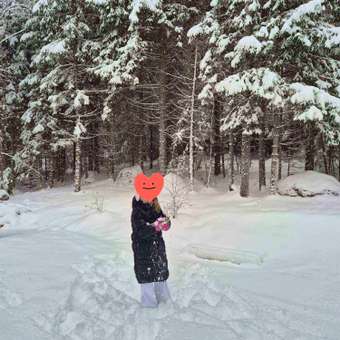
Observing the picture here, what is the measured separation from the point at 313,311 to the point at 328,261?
2492mm

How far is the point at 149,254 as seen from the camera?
17.5 feet

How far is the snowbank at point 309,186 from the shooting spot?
42.9 ft

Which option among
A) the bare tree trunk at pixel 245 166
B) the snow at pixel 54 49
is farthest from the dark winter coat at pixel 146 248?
the snow at pixel 54 49

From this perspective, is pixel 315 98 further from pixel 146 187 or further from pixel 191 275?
pixel 146 187

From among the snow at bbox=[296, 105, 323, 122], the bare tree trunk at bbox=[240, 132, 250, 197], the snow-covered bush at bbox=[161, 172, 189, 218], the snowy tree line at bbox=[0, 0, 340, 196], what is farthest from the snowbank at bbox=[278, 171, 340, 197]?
the snow-covered bush at bbox=[161, 172, 189, 218]

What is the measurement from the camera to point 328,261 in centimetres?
747

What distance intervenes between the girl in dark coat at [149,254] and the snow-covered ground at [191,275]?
244 mm

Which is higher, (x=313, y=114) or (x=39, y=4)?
(x=39, y=4)

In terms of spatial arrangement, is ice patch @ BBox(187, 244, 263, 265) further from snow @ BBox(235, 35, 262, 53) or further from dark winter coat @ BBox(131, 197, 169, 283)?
snow @ BBox(235, 35, 262, 53)

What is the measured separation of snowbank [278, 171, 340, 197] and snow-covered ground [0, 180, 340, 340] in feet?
1.38

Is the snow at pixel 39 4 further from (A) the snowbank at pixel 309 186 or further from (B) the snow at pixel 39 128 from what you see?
(A) the snowbank at pixel 309 186

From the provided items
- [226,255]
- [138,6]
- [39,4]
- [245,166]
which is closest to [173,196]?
[226,255]

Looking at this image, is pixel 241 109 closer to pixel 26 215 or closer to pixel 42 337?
pixel 26 215

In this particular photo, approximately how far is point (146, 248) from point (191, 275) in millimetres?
1796
